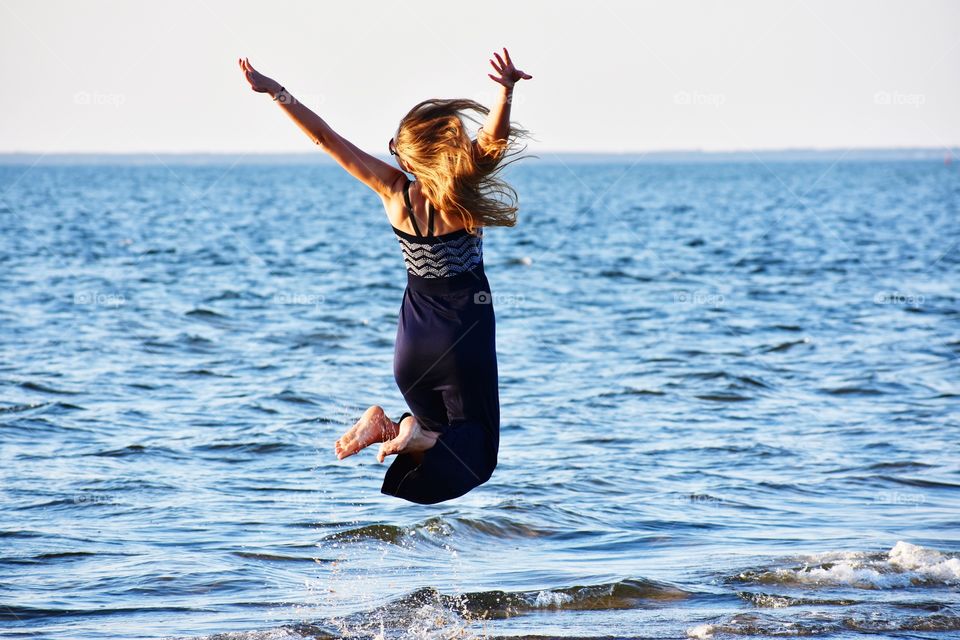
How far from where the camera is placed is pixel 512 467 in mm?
12664

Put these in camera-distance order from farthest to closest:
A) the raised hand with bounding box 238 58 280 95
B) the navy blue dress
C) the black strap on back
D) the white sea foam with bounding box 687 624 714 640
Answer: the white sea foam with bounding box 687 624 714 640 < the navy blue dress < the black strap on back < the raised hand with bounding box 238 58 280 95

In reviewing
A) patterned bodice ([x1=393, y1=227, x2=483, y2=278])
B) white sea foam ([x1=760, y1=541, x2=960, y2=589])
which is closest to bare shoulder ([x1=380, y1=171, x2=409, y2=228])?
patterned bodice ([x1=393, y1=227, x2=483, y2=278])

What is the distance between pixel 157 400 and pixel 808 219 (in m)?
46.7

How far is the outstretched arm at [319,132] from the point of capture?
5.70 metres

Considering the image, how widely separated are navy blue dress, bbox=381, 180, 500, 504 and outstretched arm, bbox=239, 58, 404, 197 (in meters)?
0.26

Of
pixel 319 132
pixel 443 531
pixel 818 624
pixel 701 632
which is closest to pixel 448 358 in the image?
pixel 319 132

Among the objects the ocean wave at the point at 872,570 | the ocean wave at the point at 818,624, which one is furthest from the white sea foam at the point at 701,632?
the ocean wave at the point at 872,570

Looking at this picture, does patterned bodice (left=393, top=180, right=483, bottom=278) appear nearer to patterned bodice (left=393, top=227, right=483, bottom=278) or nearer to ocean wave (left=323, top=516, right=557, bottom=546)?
patterned bodice (left=393, top=227, right=483, bottom=278)

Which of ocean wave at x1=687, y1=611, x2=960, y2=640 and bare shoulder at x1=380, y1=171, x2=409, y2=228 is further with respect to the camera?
ocean wave at x1=687, y1=611, x2=960, y2=640

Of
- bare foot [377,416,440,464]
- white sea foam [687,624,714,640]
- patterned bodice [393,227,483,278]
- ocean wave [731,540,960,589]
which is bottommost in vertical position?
white sea foam [687,624,714,640]

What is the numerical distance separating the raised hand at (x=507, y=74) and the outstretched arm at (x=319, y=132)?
2.51ft

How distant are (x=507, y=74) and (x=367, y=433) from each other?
201 centimetres

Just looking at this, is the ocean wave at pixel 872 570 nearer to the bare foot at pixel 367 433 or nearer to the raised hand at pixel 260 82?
the bare foot at pixel 367 433

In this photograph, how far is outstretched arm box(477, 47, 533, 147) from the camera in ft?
18.9
